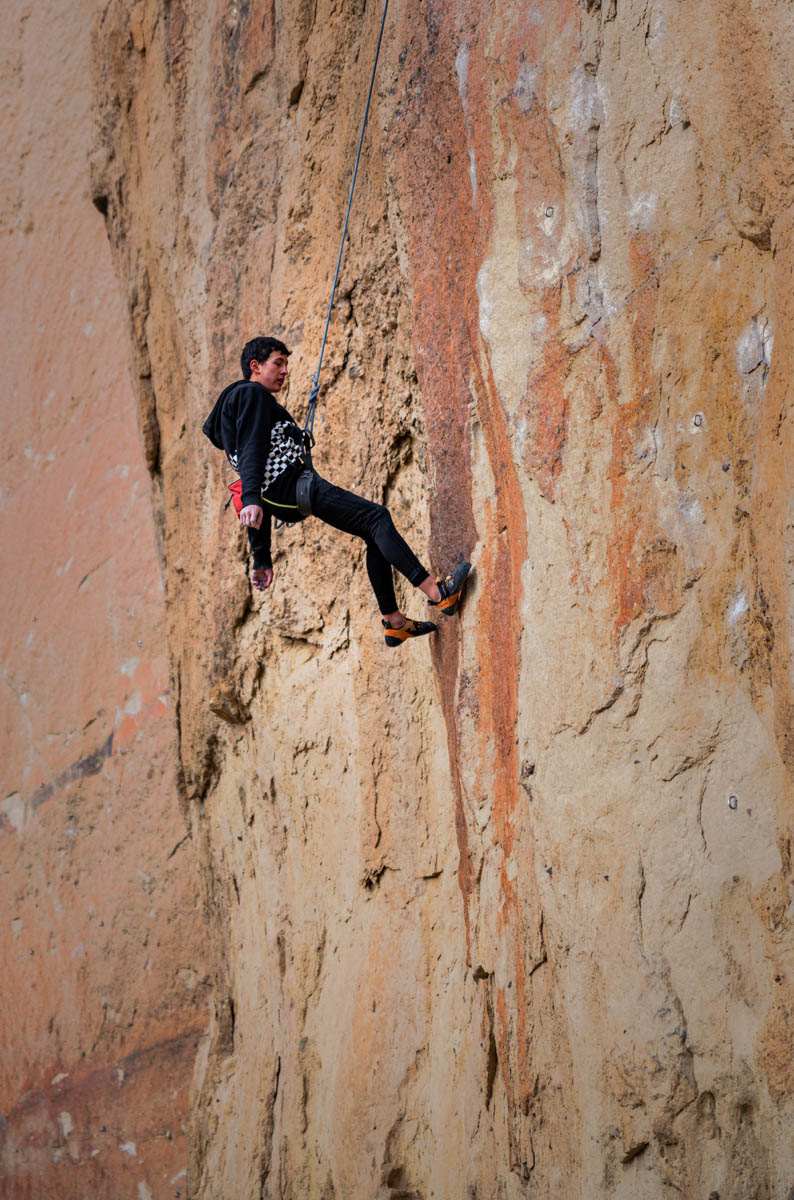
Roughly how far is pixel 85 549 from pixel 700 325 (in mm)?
6716

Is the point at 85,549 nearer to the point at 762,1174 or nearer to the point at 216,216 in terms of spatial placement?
the point at 216,216

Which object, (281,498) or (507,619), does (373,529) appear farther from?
(507,619)

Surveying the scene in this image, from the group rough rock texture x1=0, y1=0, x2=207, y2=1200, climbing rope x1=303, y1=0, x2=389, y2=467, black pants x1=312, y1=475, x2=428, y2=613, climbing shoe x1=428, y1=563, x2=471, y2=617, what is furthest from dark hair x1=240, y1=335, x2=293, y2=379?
rough rock texture x1=0, y1=0, x2=207, y2=1200


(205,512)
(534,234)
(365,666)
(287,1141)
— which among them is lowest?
(287,1141)

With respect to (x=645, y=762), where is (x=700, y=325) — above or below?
above

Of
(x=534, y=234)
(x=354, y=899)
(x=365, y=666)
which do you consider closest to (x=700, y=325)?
(x=534, y=234)

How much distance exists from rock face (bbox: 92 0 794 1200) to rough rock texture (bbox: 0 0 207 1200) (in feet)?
4.96

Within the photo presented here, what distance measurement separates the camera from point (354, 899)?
6066 millimetres

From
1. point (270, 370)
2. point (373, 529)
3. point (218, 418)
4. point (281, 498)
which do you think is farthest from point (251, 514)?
point (270, 370)

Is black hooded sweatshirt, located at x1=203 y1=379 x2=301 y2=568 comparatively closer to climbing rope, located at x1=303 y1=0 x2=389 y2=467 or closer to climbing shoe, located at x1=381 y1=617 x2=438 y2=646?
climbing rope, located at x1=303 y1=0 x2=389 y2=467

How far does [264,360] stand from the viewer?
5.43 meters

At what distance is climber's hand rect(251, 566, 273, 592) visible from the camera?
530 cm

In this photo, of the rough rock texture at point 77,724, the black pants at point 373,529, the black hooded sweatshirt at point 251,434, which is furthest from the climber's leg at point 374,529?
the rough rock texture at point 77,724

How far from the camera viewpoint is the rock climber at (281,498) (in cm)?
510
